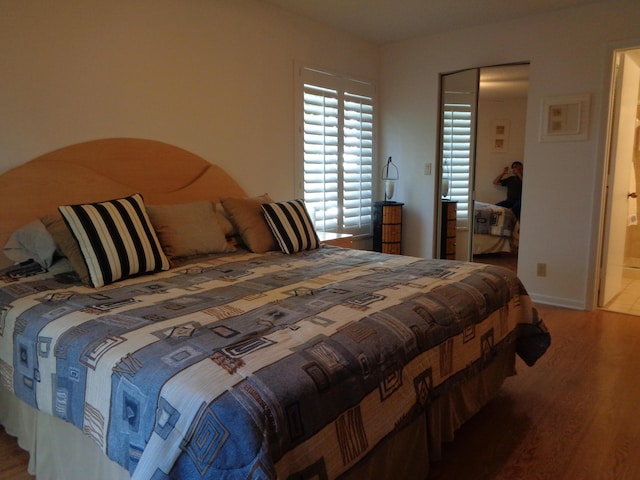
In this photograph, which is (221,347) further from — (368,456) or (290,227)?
(290,227)

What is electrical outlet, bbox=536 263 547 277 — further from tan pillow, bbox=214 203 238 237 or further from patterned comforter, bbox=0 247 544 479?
tan pillow, bbox=214 203 238 237

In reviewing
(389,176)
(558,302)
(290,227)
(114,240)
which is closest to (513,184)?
(389,176)

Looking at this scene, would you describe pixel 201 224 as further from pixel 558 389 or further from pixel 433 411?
pixel 558 389

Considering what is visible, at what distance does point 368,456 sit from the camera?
1349 millimetres

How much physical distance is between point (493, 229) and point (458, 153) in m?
1.09

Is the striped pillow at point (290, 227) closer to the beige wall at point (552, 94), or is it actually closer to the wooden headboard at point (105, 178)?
the wooden headboard at point (105, 178)

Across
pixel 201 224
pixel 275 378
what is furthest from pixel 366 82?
pixel 275 378

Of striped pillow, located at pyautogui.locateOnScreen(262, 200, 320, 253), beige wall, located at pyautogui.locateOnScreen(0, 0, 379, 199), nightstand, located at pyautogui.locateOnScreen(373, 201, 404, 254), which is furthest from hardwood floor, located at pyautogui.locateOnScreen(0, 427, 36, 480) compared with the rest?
nightstand, located at pyautogui.locateOnScreen(373, 201, 404, 254)

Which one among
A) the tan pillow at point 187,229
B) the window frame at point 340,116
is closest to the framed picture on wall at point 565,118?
the window frame at point 340,116

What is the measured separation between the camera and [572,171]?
376 centimetres

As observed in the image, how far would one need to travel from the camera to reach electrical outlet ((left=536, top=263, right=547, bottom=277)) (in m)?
3.97

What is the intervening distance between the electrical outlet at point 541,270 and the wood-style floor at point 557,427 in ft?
3.33

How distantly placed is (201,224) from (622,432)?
2315 mm

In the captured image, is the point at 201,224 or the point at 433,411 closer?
the point at 433,411
